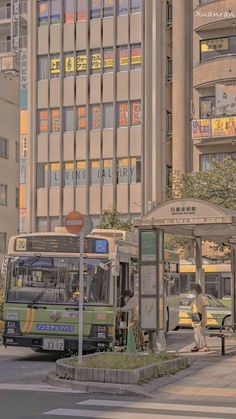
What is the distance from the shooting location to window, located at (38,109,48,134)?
167ft

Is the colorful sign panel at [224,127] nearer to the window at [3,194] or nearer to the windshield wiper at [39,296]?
the window at [3,194]

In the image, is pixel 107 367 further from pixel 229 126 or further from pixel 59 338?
pixel 229 126

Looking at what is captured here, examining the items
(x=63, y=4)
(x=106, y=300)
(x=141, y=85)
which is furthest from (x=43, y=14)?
(x=106, y=300)

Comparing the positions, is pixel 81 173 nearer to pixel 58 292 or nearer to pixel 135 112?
pixel 135 112

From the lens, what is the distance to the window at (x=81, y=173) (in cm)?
4953

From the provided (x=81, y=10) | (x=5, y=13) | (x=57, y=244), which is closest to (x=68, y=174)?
(x=81, y=10)

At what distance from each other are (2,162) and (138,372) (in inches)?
1692

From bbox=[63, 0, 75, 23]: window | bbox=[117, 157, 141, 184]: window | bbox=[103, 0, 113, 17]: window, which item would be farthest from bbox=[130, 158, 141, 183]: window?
bbox=[63, 0, 75, 23]: window

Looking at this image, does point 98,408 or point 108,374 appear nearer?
point 98,408

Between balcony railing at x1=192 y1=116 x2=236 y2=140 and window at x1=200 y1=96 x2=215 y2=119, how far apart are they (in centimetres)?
90

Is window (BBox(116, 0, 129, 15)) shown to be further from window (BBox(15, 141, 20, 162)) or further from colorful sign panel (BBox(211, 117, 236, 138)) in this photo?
window (BBox(15, 141, 20, 162))

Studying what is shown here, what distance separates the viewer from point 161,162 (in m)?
48.3

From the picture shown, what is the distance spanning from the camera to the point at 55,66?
5081 centimetres

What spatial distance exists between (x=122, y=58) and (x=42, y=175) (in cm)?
943
